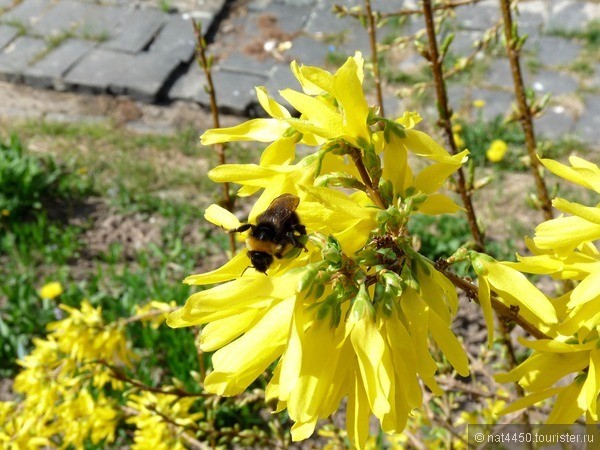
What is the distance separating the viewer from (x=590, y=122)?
4.91m

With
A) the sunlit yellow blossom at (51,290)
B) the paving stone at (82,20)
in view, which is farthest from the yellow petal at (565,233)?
the paving stone at (82,20)

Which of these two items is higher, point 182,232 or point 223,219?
point 223,219

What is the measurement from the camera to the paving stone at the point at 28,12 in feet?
20.6

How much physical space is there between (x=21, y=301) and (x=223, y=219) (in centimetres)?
283

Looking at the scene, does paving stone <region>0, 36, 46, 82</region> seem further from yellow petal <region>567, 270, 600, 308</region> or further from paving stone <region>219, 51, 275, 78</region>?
yellow petal <region>567, 270, 600, 308</region>

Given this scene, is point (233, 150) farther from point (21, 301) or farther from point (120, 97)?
point (21, 301)

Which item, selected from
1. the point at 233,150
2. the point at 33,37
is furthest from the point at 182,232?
the point at 33,37

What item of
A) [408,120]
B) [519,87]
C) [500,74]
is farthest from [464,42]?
[408,120]

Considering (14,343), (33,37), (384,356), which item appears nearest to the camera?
(384,356)

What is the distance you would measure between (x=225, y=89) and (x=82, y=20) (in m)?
1.73

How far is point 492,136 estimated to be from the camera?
4801mm

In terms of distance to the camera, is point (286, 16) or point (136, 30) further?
point (286, 16)

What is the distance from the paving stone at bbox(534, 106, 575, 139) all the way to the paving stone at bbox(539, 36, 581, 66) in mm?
618

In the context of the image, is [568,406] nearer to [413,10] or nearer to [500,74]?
[413,10]
